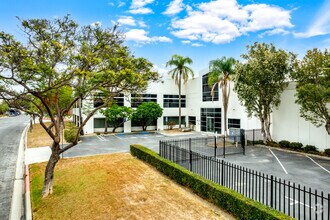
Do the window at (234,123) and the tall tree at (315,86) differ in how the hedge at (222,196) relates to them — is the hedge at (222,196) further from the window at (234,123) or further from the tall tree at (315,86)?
the window at (234,123)

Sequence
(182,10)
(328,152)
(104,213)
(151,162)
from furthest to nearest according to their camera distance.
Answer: (182,10) < (328,152) < (151,162) < (104,213)

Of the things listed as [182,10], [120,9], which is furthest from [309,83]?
[120,9]

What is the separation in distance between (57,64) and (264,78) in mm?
15775

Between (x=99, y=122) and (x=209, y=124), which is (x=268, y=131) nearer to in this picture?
(x=209, y=124)

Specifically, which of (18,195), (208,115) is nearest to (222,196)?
(18,195)

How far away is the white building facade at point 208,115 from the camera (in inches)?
743

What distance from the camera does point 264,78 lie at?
1886cm

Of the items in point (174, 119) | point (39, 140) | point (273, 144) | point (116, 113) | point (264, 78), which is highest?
Result: point (264, 78)

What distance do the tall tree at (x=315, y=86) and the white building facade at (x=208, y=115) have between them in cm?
153

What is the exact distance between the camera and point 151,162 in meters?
13.9

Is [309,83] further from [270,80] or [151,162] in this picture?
[151,162]

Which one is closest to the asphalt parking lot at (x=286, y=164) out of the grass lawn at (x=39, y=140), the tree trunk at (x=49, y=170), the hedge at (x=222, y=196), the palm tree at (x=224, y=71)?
the hedge at (x=222, y=196)

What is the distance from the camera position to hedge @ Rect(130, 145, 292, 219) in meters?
6.62

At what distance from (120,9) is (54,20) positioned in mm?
5299
